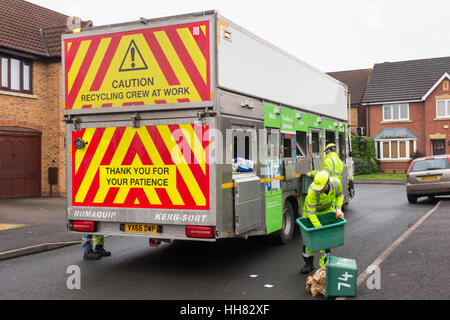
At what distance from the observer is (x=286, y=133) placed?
8242mm

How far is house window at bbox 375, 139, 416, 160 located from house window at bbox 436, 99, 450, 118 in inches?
108

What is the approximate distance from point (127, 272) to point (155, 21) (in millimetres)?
3483

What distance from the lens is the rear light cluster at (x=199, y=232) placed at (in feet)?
19.4

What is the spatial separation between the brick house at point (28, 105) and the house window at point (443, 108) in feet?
93.0

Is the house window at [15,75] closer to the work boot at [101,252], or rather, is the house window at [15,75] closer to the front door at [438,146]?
the work boot at [101,252]

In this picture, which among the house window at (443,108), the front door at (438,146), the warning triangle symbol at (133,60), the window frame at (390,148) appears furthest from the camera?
the window frame at (390,148)

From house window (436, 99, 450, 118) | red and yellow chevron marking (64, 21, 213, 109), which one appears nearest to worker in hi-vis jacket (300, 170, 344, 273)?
red and yellow chevron marking (64, 21, 213, 109)

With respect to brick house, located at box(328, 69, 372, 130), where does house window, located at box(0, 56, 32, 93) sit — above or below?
below

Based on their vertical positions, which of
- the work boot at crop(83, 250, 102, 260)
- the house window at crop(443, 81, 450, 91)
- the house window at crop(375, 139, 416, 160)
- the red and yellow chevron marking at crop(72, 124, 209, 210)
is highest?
the house window at crop(443, 81, 450, 91)

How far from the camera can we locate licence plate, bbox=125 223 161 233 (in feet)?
20.6

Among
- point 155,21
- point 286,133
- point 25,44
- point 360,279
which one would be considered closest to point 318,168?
point 286,133

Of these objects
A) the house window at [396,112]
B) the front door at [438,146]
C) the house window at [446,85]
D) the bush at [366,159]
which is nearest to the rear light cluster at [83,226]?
the bush at [366,159]

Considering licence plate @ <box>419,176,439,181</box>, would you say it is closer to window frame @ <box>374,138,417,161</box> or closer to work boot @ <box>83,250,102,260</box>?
work boot @ <box>83,250,102,260</box>
